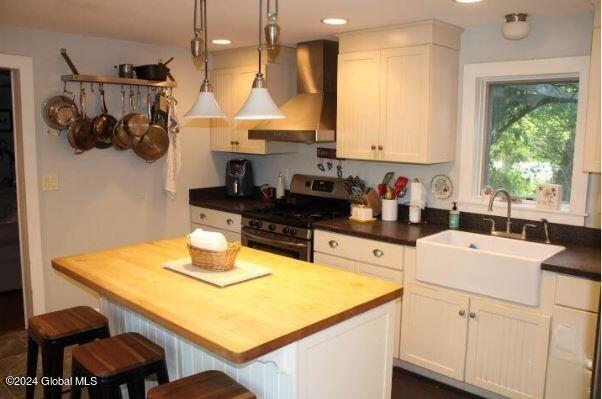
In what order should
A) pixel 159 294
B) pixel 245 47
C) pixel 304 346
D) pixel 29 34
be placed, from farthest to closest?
pixel 245 47 < pixel 29 34 < pixel 159 294 < pixel 304 346

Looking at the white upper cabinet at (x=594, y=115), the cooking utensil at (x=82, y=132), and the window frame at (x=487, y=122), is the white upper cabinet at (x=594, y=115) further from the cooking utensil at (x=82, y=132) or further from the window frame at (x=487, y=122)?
the cooking utensil at (x=82, y=132)

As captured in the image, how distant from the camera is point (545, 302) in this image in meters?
2.67

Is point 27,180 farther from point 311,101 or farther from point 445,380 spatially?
point 445,380

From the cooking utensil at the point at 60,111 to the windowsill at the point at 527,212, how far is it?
2.83m

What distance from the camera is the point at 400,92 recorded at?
3430mm

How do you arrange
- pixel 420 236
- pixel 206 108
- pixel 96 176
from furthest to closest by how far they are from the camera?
pixel 96 176, pixel 420 236, pixel 206 108

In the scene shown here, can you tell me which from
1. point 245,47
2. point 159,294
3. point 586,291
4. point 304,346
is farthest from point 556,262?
point 245,47

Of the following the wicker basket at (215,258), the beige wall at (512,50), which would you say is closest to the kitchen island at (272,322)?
the wicker basket at (215,258)

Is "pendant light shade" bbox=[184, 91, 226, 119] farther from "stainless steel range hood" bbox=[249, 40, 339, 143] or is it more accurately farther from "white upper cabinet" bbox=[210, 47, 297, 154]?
"white upper cabinet" bbox=[210, 47, 297, 154]

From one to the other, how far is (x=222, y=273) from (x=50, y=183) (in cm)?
213

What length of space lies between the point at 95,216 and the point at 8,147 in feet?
9.01

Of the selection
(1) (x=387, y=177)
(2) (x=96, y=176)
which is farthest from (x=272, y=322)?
(2) (x=96, y=176)

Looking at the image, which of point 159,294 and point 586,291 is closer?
point 159,294

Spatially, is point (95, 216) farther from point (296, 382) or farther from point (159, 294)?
point (296, 382)
